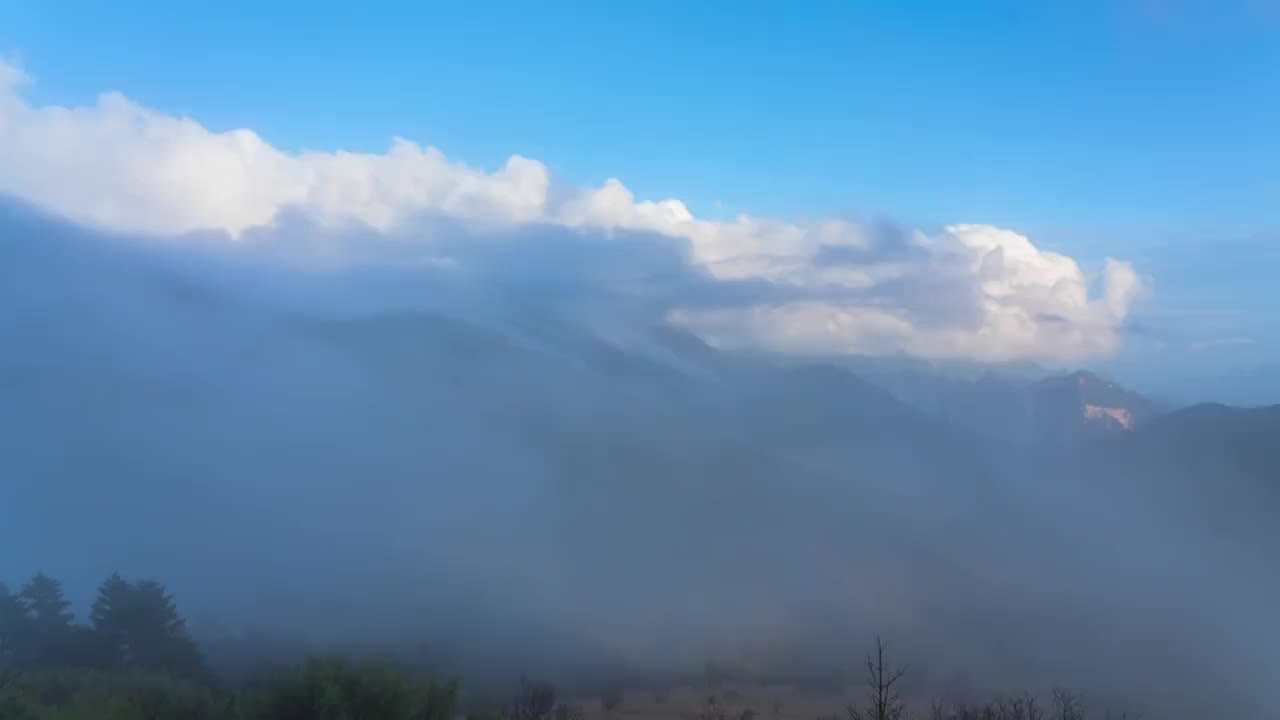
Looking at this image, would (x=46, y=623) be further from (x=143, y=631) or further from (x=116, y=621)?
(x=143, y=631)

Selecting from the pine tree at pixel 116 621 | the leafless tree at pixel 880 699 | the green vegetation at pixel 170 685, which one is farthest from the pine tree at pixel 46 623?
the leafless tree at pixel 880 699

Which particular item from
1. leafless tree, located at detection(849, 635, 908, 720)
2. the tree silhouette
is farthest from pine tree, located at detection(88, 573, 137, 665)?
leafless tree, located at detection(849, 635, 908, 720)

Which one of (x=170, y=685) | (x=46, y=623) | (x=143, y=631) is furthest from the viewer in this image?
(x=46, y=623)

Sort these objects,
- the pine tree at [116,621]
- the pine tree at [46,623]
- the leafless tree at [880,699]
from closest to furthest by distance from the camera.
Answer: the leafless tree at [880,699] < the pine tree at [46,623] < the pine tree at [116,621]

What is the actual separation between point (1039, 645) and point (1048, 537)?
48446 millimetres

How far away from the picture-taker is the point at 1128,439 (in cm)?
15175

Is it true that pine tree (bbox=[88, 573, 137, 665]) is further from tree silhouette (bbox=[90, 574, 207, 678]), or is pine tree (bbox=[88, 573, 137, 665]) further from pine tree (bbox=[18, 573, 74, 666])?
pine tree (bbox=[18, 573, 74, 666])

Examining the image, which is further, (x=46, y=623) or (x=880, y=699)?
(x=46, y=623)

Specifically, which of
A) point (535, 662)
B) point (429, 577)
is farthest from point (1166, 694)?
point (429, 577)

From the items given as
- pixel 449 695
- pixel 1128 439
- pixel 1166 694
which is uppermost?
pixel 1128 439

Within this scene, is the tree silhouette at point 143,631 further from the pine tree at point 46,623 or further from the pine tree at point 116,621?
the pine tree at point 46,623

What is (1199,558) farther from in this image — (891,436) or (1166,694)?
(891,436)

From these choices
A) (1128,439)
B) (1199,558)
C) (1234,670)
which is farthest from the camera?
(1128,439)

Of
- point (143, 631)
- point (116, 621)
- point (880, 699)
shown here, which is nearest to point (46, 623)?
point (116, 621)
